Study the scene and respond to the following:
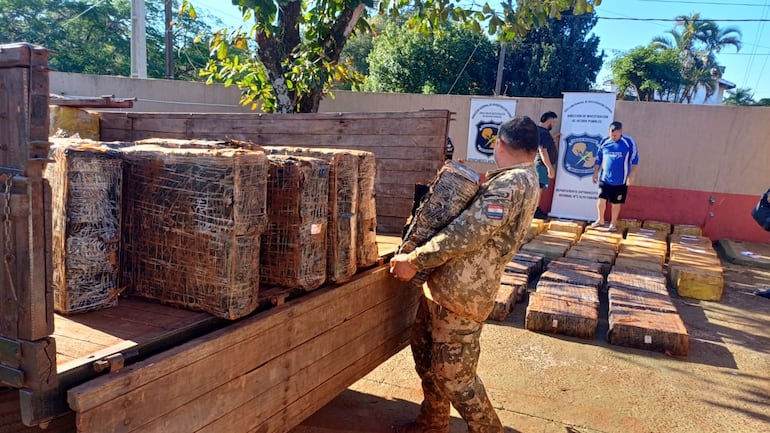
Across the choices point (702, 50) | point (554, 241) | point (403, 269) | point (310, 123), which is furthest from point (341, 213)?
point (702, 50)

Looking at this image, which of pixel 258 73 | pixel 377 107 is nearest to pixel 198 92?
pixel 377 107

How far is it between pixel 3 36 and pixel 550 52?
23670mm

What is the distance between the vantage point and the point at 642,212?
9.70 metres

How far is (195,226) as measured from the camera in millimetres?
1912

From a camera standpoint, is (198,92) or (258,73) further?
(198,92)

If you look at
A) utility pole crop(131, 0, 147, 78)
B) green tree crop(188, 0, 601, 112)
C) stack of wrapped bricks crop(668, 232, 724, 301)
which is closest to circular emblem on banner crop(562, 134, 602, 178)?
stack of wrapped bricks crop(668, 232, 724, 301)

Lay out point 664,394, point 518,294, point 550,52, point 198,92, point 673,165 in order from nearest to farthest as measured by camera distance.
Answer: point 664,394 → point 518,294 → point 673,165 → point 198,92 → point 550,52

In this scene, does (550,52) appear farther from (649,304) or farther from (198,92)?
(649,304)

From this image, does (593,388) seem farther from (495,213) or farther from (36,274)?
(36,274)

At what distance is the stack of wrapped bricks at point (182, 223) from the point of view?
1829mm

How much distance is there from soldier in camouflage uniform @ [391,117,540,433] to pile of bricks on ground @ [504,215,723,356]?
2223 millimetres

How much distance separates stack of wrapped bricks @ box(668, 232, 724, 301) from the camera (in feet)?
19.8

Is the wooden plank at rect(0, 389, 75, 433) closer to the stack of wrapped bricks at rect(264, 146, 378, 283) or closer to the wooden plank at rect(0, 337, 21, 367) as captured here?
the wooden plank at rect(0, 337, 21, 367)

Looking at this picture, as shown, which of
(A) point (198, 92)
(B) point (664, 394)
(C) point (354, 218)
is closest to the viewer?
(C) point (354, 218)
